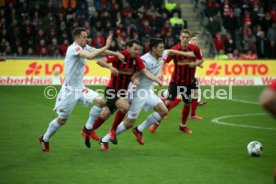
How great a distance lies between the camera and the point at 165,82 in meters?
22.8

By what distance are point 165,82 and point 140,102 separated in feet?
41.3

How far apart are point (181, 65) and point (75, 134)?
2837 millimetres

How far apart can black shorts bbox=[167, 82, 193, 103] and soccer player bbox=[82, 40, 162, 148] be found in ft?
7.63

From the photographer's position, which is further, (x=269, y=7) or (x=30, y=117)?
(x=269, y=7)

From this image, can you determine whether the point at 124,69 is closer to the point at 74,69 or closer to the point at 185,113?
the point at 74,69

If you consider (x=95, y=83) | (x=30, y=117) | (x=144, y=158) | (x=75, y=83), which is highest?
(x=75, y=83)

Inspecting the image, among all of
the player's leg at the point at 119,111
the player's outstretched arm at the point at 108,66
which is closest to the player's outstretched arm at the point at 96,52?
the player's outstretched arm at the point at 108,66

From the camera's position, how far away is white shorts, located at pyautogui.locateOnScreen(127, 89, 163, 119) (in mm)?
10188

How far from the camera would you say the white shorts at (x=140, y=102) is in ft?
33.4

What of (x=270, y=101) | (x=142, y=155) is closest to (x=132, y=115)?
(x=142, y=155)

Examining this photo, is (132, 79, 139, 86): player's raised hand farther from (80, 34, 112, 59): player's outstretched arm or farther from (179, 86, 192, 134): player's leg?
(179, 86, 192, 134): player's leg

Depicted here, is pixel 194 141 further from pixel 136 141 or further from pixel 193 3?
pixel 193 3

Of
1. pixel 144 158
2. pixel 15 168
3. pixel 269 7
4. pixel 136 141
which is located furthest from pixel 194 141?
pixel 269 7

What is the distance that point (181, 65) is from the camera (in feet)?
41.2
